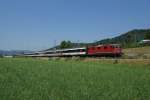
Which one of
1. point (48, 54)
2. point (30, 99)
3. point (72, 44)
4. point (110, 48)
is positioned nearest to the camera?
point (30, 99)

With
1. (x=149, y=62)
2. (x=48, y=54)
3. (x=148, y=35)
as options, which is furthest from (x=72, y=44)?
(x=149, y=62)

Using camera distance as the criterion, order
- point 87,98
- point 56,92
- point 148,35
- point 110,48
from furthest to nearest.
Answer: point 148,35, point 110,48, point 56,92, point 87,98

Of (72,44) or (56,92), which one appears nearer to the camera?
(56,92)

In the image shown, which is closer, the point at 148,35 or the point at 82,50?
the point at 82,50

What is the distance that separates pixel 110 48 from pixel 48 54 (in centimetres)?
4164

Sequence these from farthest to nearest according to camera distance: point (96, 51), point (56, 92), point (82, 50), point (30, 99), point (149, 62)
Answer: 1. point (82, 50)
2. point (96, 51)
3. point (149, 62)
4. point (56, 92)
5. point (30, 99)

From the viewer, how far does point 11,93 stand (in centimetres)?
1144

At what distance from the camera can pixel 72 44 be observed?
16300 centimetres

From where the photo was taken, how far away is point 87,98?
1138cm

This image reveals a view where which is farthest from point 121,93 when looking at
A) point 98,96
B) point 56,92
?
point 56,92

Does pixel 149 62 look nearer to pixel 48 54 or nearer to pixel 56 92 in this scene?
pixel 56 92

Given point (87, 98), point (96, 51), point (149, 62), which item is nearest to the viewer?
point (87, 98)

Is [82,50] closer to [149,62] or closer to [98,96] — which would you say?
[149,62]

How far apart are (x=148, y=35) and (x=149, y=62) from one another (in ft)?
315
